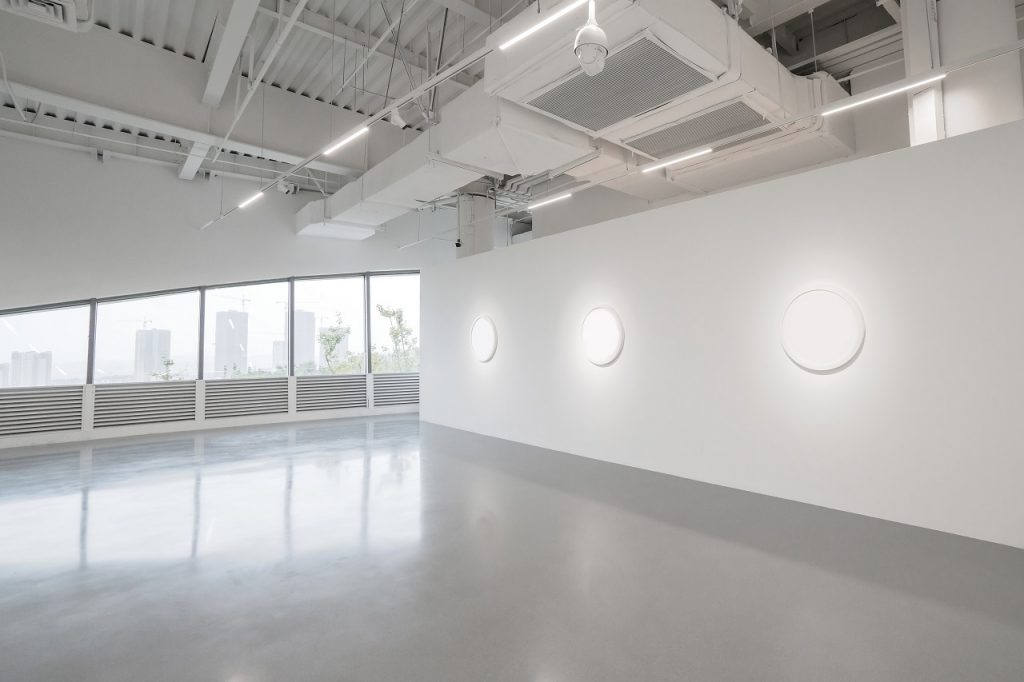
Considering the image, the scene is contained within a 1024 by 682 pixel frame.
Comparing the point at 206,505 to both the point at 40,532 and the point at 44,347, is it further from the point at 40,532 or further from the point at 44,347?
the point at 44,347

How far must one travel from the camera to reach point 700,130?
5902 millimetres

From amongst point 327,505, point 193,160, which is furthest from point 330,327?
point 327,505

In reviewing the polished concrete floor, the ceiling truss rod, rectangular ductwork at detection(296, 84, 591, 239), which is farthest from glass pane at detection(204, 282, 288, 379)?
the polished concrete floor

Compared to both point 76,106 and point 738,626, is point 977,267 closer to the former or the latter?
point 738,626

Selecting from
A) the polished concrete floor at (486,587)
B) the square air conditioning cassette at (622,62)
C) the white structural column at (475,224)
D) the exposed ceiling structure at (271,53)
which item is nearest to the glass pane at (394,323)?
the white structural column at (475,224)

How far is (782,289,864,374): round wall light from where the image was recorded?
458cm

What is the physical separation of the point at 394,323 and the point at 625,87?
980 cm

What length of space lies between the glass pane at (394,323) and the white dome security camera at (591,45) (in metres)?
11.2

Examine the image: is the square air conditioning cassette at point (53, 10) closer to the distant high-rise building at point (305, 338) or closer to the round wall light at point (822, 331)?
the round wall light at point (822, 331)

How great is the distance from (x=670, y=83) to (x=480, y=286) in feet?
16.6

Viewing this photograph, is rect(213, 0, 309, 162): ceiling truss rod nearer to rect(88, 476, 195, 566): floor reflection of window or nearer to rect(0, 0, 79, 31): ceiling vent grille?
rect(0, 0, 79, 31): ceiling vent grille

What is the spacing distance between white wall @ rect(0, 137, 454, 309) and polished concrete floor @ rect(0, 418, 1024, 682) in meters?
5.14

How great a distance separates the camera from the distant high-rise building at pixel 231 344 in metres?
11.1

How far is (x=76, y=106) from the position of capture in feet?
21.2
